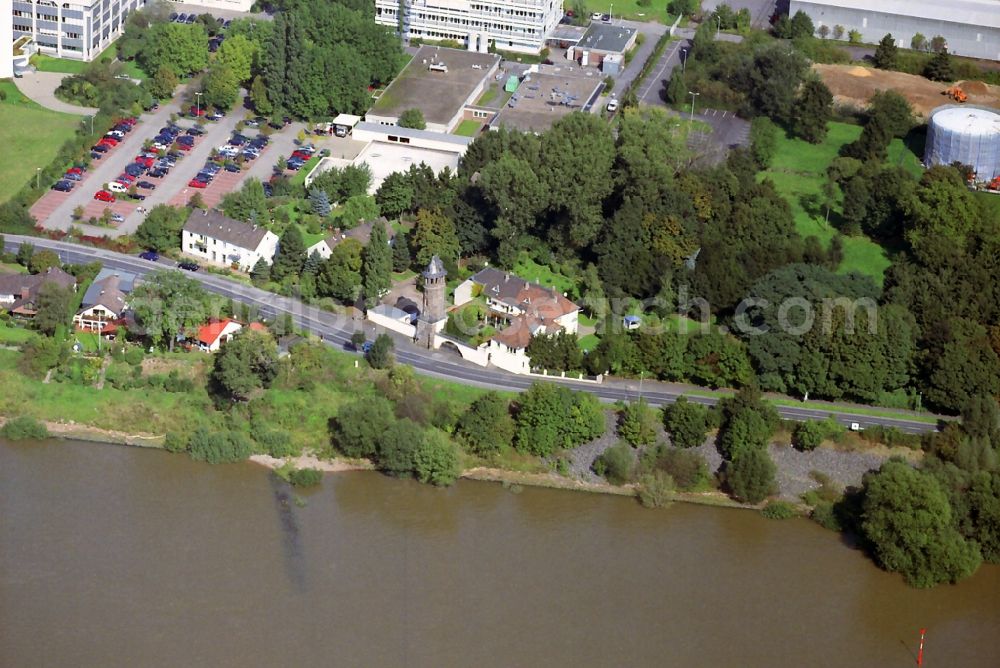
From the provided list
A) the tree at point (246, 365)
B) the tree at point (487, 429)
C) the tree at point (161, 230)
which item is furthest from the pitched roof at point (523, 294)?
the tree at point (161, 230)

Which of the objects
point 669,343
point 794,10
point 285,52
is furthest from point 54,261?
point 794,10

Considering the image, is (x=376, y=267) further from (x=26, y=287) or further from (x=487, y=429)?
(x=26, y=287)

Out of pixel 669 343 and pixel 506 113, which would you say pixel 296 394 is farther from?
pixel 506 113

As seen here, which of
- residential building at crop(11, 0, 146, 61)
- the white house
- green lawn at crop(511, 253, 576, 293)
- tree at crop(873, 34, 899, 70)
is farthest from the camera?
tree at crop(873, 34, 899, 70)

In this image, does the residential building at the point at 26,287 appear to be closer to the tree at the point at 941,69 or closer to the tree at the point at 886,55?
the tree at the point at 886,55

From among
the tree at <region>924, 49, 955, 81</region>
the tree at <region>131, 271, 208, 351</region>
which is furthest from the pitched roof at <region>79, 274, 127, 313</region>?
the tree at <region>924, 49, 955, 81</region>

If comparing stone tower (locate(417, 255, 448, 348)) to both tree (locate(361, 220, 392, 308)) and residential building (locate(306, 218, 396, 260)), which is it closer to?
tree (locate(361, 220, 392, 308))

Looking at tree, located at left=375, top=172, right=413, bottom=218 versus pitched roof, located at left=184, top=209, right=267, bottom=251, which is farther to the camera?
tree, located at left=375, top=172, right=413, bottom=218
